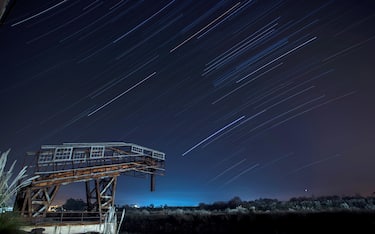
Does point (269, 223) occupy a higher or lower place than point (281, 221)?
lower

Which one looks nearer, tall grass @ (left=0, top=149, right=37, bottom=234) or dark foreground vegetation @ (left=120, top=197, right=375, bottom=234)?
tall grass @ (left=0, top=149, right=37, bottom=234)

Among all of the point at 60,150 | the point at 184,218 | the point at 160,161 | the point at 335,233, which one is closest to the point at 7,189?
the point at 60,150

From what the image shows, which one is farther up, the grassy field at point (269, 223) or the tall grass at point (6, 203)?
the tall grass at point (6, 203)

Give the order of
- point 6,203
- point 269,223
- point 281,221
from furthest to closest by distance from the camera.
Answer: point 269,223, point 281,221, point 6,203

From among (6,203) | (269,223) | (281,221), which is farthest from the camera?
(269,223)

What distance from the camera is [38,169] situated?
17.1 metres

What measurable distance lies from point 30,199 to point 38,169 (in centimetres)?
218

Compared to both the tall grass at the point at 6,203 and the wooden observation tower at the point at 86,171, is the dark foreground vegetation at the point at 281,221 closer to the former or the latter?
the wooden observation tower at the point at 86,171

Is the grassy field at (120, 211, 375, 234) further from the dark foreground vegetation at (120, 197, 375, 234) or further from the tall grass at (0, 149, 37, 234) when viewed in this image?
the tall grass at (0, 149, 37, 234)

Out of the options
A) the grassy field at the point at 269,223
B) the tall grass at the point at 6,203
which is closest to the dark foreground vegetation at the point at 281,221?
the grassy field at the point at 269,223

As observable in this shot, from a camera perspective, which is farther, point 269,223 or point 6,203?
point 269,223

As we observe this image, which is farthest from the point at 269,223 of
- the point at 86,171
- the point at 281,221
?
the point at 86,171

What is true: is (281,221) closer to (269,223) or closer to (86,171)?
(269,223)

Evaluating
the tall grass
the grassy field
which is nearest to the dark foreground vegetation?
the grassy field
